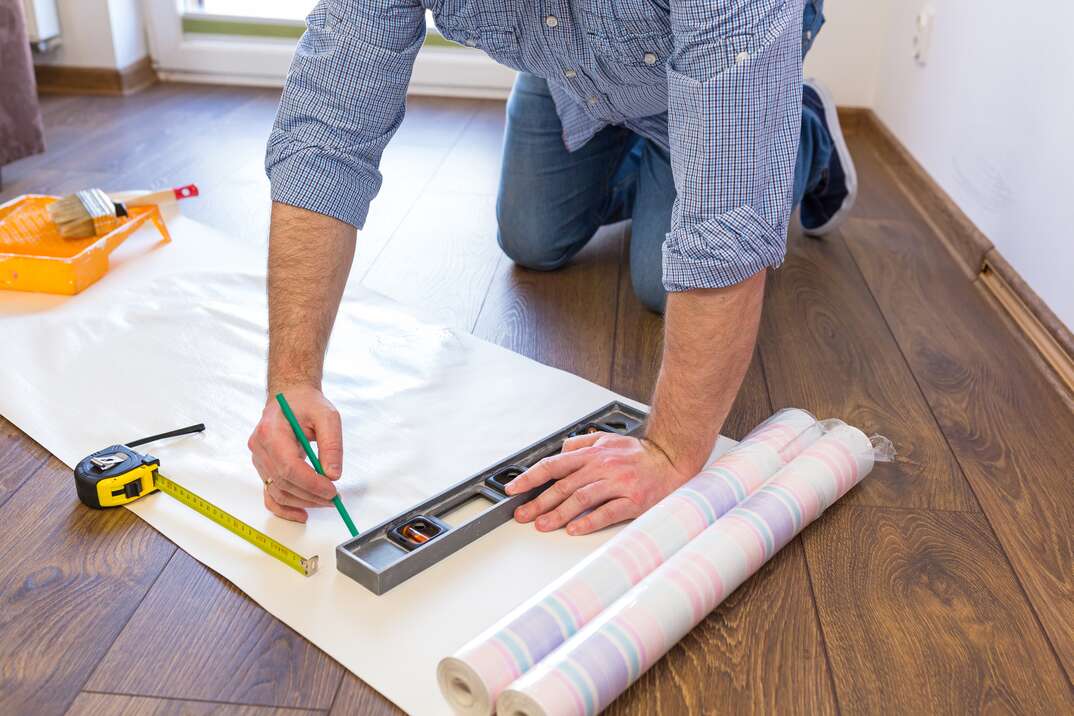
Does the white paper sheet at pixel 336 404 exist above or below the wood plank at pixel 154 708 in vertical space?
below

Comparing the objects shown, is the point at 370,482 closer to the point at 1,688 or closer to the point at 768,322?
the point at 1,688

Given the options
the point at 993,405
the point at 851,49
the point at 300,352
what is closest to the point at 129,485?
the point at 300,352

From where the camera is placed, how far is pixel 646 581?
0.95m

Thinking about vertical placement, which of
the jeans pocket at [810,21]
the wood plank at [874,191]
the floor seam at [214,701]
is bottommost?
the wood plank at [874,191]

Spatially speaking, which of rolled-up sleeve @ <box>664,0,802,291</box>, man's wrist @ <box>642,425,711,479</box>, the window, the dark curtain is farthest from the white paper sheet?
the window

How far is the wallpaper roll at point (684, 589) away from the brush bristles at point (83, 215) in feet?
4.32

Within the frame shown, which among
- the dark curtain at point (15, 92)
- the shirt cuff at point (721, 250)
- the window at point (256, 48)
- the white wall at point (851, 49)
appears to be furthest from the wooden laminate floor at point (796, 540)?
the window at point (256, 48)

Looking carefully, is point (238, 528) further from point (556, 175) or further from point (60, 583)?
point (556, 175)

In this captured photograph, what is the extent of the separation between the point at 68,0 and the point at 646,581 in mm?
2802

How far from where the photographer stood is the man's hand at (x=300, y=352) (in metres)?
1.04

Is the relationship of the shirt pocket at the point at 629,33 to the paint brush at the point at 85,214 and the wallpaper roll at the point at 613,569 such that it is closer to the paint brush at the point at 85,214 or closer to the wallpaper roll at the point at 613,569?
the wallpaper roll at the point at 613,569

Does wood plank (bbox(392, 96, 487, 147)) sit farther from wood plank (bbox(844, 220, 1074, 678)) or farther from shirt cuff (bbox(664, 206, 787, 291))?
shirt cuff (bbox(664, 206, 787, 291))

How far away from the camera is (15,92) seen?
84.7 inches

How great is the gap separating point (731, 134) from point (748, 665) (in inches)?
20.1
